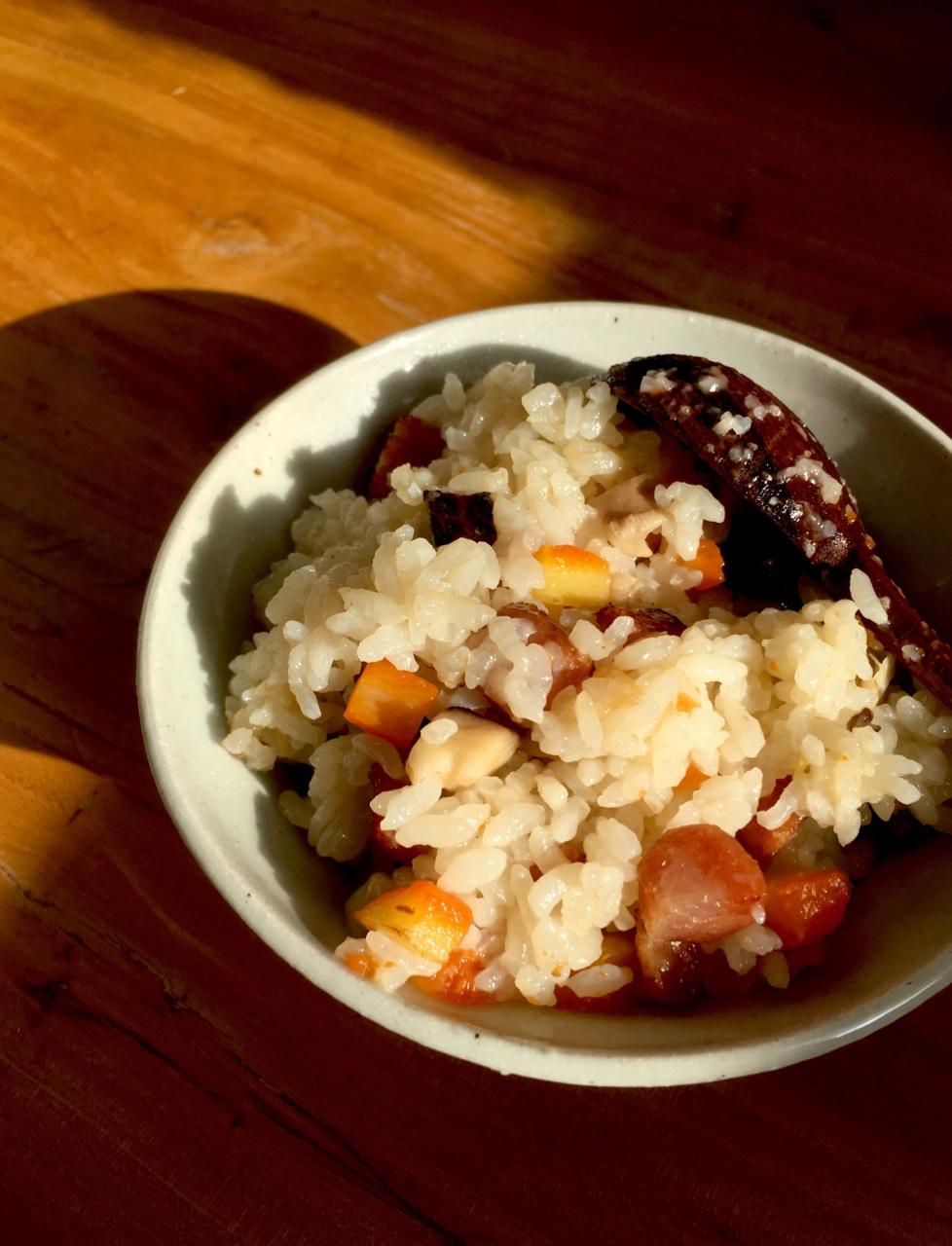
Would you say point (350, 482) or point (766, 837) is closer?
point (766, 837)

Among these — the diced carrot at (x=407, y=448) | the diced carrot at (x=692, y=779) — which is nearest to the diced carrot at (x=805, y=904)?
the diced carrot at (x=692, y=779)

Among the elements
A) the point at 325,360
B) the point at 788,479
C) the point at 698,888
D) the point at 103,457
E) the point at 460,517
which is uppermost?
the point at 788,479

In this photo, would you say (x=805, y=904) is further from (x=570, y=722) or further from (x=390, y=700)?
(x=390, y=700)

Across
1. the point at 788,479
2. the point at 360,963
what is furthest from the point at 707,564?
the point at 360,963

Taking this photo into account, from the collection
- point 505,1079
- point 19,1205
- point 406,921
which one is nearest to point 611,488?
point 406,921

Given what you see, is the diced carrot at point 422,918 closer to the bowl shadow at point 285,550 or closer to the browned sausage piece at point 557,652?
the bowl shadow at point 285,550

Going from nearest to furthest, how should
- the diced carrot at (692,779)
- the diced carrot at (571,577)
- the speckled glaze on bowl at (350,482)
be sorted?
the speckled glaze on bowl at (350,482) < the diced carrot at (692,779) < the diced carrot at (571,577)
